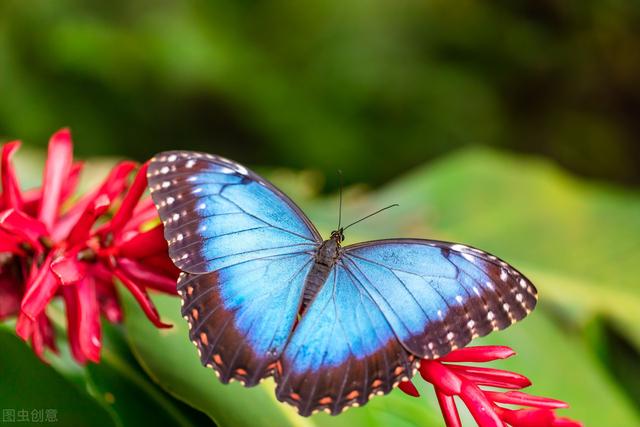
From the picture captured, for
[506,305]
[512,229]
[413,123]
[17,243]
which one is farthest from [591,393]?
[413,123]

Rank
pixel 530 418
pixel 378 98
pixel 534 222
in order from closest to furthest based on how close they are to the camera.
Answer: pixel 530 418 → pixel 534 222 → pixel 378 98

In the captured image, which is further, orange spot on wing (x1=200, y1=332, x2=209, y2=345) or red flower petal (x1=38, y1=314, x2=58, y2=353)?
red flower petal (x1=38, y1=314, x2=58, y2=353)

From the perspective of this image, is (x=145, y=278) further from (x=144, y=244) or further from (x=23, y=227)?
(x=23, y=227)

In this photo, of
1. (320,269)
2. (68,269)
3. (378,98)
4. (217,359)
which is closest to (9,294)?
(68,269)

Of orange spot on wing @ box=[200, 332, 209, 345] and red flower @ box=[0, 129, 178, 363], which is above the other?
red flower @ box=[0, 129, 178, 363]

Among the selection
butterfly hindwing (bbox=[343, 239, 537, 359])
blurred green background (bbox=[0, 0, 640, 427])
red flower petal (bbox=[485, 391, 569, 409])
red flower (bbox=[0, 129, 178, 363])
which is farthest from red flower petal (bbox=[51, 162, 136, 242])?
blurred green background (bbox=[0, 0, 640, 427])

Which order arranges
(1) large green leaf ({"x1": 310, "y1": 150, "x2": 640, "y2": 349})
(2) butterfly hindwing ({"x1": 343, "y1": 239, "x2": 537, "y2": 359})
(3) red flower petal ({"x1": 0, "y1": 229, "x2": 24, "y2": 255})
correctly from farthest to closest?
1. (1) large green leaf ({"x1": 310, "y1": 150, "x2": 640, "y2": 349})
2. (3) red flower petal ({"x1": 0, "y1": 229, "x2": 24, "y2": 255})
3. (2) butterfly hindwing ({"x1": 343, "y1": 239, "x2": 537, "y2": 359})

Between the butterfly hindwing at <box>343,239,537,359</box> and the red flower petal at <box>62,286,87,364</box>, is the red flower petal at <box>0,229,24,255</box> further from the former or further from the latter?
the butterfly hindwing at <box>343,239,537,359</box>
